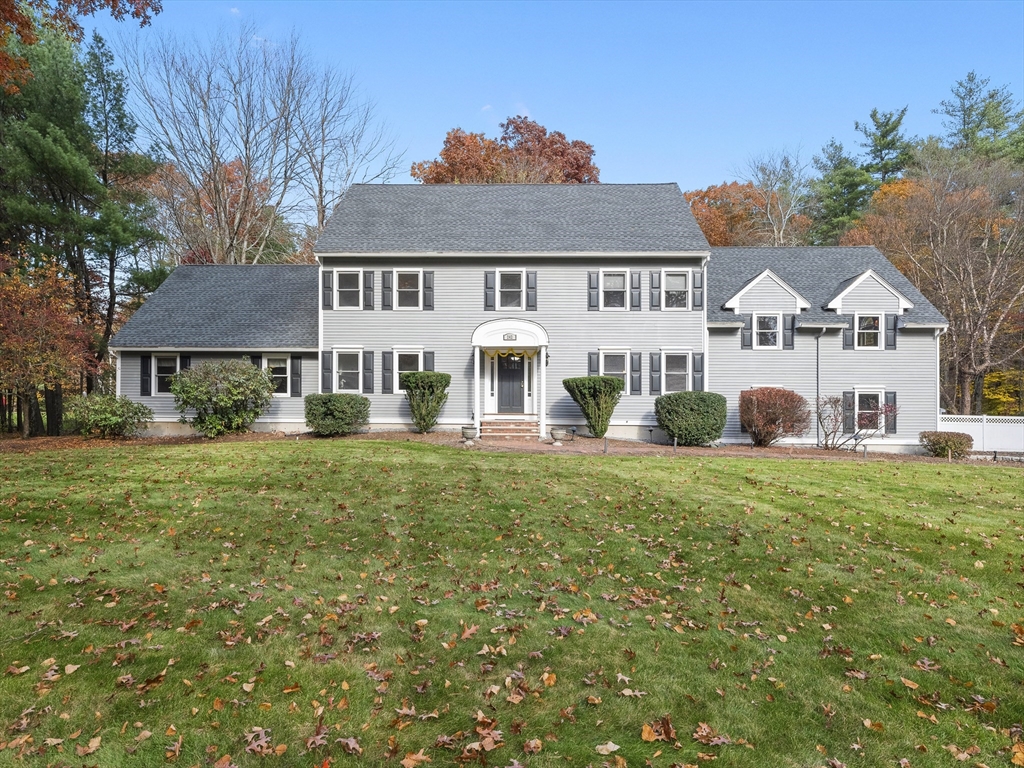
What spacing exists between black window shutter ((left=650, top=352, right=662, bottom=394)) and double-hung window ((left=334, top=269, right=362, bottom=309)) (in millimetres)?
9696

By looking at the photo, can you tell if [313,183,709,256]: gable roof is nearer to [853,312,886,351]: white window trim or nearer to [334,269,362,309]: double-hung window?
[334,269,362,309]: double-hung window

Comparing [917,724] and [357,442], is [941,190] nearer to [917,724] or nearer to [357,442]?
[357,442]

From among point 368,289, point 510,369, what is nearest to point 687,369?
point 510,369

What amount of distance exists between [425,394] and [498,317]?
11.8ft

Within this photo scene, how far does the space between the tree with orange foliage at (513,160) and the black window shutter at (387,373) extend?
16.9 meters

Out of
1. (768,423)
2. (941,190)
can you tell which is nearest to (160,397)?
(768,423)

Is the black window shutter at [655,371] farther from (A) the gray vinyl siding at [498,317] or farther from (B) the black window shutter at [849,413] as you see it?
(B) the black window shutter at [849,413]

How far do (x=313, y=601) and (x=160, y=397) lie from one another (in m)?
16.2

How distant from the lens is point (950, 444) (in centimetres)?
1722

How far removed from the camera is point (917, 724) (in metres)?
3.94

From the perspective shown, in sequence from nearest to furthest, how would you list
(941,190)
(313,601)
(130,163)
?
1. (313,601)
2. (130,163)
3. (941,190)

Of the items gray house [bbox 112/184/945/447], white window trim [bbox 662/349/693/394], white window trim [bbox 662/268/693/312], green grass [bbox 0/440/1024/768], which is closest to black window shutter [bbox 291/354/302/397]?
gray house [bbox 112/184/945/447]

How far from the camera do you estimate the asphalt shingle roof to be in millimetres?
19434

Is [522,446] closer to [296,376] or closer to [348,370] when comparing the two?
[348,370]
